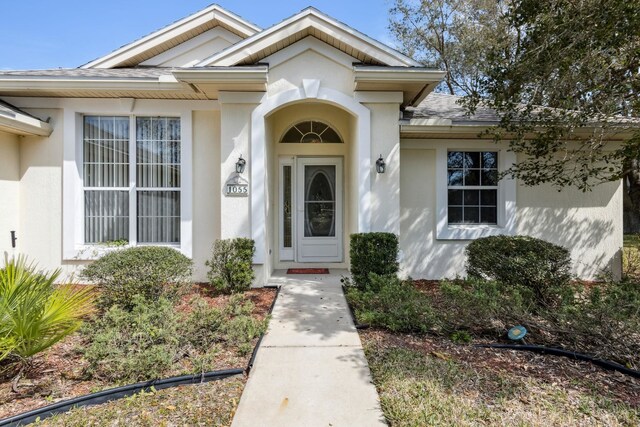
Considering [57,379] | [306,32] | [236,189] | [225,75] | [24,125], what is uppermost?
[306,32]

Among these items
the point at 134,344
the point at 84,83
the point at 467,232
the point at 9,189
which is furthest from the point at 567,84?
the point at 9,189

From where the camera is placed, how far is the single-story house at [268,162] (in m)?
7.01

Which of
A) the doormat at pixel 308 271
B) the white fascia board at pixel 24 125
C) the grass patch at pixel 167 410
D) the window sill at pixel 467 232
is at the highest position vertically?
the white fascia board at pixel 24 125

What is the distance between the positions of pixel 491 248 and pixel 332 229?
3.73 metres

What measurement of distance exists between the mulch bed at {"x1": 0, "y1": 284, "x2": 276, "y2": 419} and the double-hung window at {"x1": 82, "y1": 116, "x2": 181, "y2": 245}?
3481 mm

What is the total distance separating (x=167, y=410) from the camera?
9.96 feet

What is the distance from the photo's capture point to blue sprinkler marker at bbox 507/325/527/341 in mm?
4352

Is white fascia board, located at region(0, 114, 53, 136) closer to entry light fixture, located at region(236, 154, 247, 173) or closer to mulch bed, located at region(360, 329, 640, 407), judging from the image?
entry light fixture, located at region(236, 154, 247, 173)

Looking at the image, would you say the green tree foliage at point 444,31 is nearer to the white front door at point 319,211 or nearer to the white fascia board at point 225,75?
the white front door at point 319,211

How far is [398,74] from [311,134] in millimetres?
2748

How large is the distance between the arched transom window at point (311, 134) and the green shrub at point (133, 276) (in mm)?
4357

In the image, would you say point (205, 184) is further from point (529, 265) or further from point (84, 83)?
point (529, 265)

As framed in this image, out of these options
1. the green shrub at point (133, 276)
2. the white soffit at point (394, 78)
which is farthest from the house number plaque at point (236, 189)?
the white soffit at point (394, 78)

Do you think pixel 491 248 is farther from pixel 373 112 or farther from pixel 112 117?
pixel 112 117
